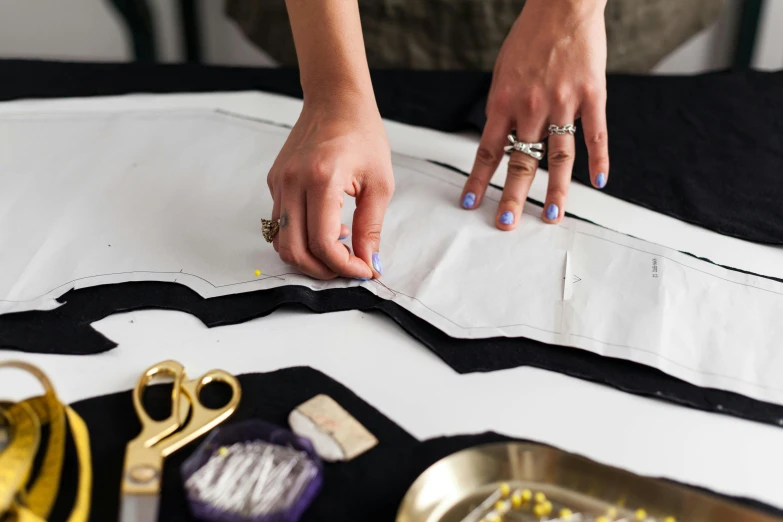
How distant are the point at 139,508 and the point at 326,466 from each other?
120 mm

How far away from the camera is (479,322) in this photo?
0.59 m

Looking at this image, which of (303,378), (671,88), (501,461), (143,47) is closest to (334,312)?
(303,378)

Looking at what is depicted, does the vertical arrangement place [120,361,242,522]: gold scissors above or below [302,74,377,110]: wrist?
below

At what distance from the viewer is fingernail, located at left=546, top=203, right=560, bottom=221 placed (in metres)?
0.72

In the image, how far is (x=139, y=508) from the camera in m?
0.41

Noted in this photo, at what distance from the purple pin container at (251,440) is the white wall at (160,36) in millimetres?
1315

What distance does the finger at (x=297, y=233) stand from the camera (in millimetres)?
621

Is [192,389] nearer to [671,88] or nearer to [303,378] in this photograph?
[303,378]

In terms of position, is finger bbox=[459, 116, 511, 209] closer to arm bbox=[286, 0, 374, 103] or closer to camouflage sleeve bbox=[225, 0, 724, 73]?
arm bbox=[286, 0, 374, 103]

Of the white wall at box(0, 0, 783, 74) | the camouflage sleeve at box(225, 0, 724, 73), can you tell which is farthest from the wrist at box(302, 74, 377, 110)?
the white wall at box(0, 0, 783, 74)

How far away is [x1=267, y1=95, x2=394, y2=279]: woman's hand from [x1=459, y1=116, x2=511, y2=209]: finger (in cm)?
14

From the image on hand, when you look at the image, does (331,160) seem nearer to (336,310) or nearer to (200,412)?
(336,310)

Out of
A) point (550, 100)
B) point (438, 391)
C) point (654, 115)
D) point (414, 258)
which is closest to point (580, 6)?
point (550, 100)

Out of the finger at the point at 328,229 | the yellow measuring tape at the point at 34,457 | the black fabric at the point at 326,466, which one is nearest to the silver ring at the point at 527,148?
the finger at the point at 328,229
